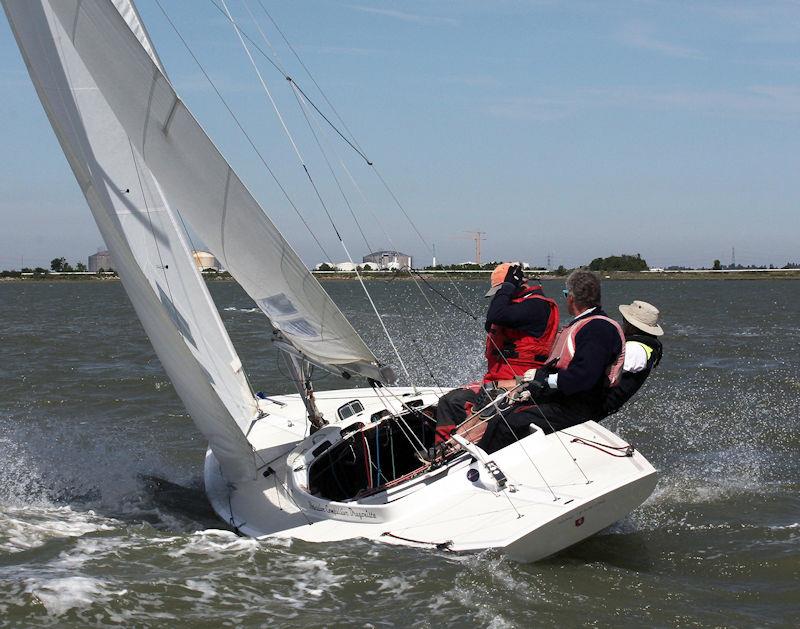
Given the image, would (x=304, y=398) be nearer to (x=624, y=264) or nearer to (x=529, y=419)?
(x=529, y=419)

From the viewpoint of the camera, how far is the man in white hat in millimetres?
5828

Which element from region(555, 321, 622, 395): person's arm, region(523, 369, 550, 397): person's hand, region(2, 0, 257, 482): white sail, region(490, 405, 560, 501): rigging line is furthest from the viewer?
region(2, 0, 257, 482): white sail

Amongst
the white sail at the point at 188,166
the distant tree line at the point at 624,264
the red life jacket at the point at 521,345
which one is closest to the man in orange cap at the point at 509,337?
the red life jacket at the point at 521,345

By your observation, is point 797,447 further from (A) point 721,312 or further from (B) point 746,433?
(A) point 721,312

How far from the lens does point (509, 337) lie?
6.32m

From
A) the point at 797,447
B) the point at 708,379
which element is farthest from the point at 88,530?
the point at 708,379

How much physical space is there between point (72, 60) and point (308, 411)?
314cm

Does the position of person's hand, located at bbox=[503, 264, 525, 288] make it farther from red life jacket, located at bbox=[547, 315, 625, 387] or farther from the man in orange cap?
red life jacket, located at bbox=[547, 315, 625, 387]

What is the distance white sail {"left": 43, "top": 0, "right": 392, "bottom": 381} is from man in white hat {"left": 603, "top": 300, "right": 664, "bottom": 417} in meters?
1.73

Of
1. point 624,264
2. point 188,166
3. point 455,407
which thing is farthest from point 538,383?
point 624,264

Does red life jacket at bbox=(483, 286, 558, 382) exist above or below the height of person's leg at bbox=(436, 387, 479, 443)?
above

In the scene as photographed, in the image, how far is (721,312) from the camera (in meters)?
33.1

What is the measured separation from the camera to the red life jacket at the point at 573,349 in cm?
562

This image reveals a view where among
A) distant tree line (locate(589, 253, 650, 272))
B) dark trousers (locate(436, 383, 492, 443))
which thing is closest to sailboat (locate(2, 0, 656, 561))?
dark trousers (locate(436, 383, 492, 443))
